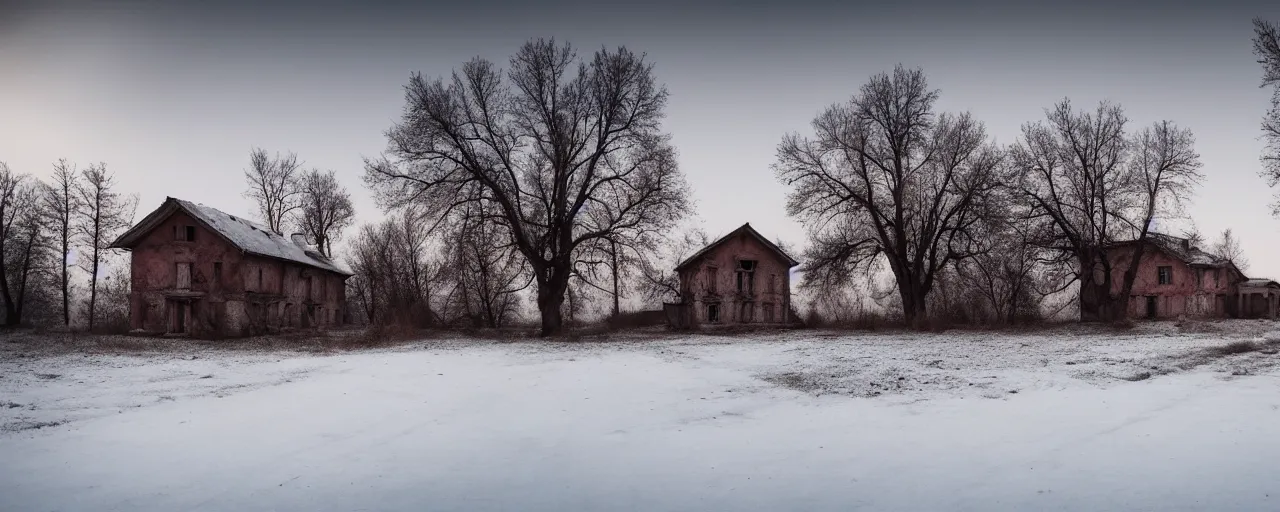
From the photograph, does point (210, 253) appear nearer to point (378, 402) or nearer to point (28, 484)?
point (378, 402)

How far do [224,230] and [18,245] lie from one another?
55.8 feet

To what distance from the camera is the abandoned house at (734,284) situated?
139 feet

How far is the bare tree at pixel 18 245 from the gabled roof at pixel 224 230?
34.2 feet

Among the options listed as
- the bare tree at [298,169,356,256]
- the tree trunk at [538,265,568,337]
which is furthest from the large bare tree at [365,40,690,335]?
the bare tree at [298,169,356,256]

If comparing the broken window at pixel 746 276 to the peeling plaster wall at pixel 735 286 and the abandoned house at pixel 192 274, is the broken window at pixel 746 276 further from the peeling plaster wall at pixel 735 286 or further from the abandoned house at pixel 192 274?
the abandoned house at pixel 192 274

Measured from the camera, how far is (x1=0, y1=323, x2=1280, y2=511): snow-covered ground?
22.9ft

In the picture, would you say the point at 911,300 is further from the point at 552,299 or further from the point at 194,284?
the point at 194,284

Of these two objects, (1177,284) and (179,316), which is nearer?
(179,316)

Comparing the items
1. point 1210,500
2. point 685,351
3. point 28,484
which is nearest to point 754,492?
point 1210,500

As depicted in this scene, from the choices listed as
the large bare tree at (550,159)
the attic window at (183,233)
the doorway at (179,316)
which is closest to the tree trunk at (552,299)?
the large bare tree at (550,159)

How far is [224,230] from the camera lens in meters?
36.8

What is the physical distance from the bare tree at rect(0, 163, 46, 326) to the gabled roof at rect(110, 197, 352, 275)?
10.4 m

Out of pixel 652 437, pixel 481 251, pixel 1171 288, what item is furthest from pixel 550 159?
pixel 1171 288

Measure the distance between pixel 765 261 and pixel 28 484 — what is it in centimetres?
3889
